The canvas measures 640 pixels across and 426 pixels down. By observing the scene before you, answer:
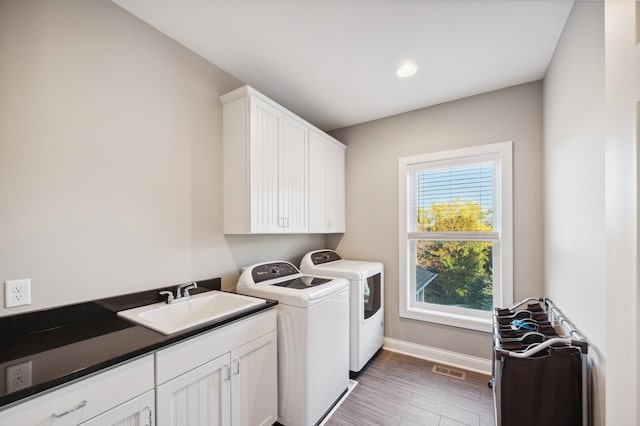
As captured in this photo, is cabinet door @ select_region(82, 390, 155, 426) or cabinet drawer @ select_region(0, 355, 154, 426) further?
cabinet door @ select_region(82, 390, 155, 426)

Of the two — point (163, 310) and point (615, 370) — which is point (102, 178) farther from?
point (615, 370)

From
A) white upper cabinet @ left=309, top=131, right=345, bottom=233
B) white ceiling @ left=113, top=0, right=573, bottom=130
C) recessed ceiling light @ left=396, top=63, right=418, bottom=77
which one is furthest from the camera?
white upper cabinet @ left=309, top=131, right=345, bottom=233

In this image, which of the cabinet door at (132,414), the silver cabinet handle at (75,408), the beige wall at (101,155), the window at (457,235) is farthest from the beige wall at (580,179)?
the beige wall at (101,155)

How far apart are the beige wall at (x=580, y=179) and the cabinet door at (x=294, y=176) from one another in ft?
6.17

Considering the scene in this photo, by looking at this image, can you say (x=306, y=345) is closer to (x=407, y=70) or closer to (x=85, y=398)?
(x=85, y=398)

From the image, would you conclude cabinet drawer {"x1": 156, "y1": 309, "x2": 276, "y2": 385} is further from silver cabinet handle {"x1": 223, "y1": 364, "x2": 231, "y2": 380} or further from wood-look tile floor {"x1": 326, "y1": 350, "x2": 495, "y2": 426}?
wood-look tile floor {"x1": 326, "y1": 350, "x2": 495, "y2": 426}

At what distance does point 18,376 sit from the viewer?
34.6 inches

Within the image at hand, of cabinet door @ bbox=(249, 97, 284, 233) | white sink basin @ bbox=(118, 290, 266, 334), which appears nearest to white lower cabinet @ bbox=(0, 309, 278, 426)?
white sink basin @ bbox=(118, 290, 266, 334)

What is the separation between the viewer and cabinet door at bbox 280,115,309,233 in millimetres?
2287

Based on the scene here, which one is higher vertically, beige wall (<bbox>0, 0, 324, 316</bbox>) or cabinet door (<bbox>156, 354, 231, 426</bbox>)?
beige wall (<bbox>0, 0, 324, 316</bbox>)

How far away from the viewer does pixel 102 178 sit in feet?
4.82

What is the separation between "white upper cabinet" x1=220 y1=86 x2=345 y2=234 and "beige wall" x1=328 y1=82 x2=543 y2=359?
941mm

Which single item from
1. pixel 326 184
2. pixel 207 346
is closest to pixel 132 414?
pixel 207 346

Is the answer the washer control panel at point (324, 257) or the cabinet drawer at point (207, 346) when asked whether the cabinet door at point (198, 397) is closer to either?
the cabinet drawer at point (207, 346)
